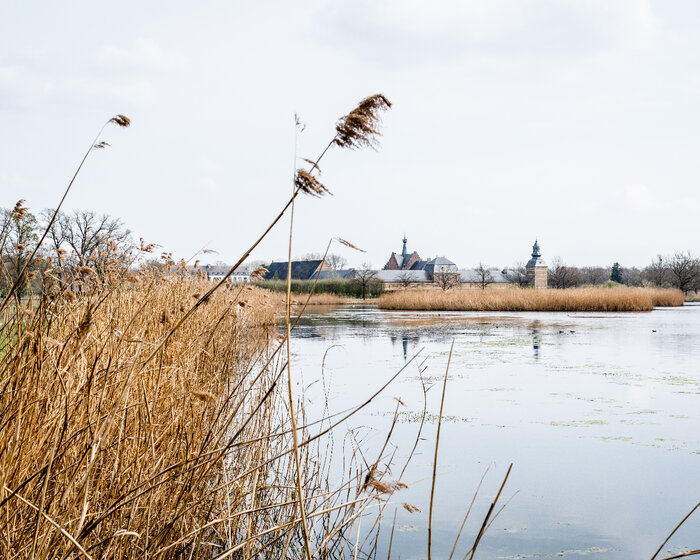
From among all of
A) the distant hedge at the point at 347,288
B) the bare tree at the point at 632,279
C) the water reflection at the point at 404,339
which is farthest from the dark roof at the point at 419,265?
the water reflection at the point at 404,339

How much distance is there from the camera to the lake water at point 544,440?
3910 mm

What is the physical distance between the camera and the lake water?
12.8 ft

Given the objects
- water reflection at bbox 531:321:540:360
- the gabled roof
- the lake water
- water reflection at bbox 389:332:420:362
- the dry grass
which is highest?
the gabled roof

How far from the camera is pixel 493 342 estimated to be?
→ 552 inches

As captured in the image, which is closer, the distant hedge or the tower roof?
the distant hedge

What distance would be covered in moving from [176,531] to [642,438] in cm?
497

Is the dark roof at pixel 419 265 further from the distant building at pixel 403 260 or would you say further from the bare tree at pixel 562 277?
the bare tree at pixel 562 277

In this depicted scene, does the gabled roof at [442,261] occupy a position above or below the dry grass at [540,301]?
above

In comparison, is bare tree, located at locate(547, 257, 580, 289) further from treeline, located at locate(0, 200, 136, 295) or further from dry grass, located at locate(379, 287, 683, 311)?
treeline, located at locate(0, 200, 136, 295)

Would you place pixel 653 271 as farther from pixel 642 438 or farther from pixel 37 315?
pixel 37 315

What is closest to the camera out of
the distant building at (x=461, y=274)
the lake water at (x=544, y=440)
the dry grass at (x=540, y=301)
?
the lake water at (x=544, y=440)

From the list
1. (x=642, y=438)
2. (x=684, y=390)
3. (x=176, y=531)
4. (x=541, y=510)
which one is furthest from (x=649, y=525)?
(x=684, y=390)

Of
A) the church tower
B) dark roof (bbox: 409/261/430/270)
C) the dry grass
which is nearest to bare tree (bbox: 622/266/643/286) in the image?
the church tower

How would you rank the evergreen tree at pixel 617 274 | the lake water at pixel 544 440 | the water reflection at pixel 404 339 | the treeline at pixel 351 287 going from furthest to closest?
the evergreen tree at pixel 617 274
the treeline at pixel 351 287
the water reflection at pixel 404 339
the lake water at pixel 544 440
